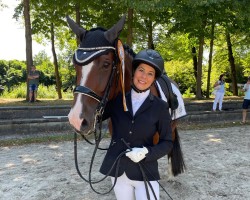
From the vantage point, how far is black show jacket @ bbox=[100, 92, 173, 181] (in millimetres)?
2328

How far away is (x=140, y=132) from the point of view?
2.34 metres

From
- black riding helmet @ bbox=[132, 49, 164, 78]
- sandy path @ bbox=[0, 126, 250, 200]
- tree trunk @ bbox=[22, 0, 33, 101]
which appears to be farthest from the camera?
tree trunk @ bbox=[22, 0, 33, 101]

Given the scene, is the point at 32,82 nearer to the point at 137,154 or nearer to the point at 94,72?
the point at 94,72

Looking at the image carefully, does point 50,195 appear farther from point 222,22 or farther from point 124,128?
point 222,22

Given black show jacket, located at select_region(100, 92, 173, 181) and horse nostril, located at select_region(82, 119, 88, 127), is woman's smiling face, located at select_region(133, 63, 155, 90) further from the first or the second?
horse nostril, located at select_region(82, 119, 88, 127)

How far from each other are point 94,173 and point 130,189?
3.13 meters

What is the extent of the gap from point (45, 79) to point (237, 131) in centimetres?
2797

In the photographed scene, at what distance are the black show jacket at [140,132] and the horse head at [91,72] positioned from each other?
0.89 feet

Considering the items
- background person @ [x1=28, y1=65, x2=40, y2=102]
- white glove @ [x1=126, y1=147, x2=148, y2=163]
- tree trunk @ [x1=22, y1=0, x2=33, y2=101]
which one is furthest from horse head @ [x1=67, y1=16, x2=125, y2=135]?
tree trunk @ [x1=22, y1=0, x2=33, y2=101]

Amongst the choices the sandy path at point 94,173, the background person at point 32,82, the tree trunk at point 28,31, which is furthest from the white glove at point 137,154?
the tree trunk at point 28,31

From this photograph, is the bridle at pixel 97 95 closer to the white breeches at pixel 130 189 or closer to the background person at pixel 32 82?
the white breeches at pixel 130 189

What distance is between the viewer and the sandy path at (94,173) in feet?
14.6

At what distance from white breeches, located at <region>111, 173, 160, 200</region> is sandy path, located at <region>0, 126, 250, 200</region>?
196cm

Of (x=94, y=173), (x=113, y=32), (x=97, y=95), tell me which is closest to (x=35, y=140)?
(x=94, y=173)
